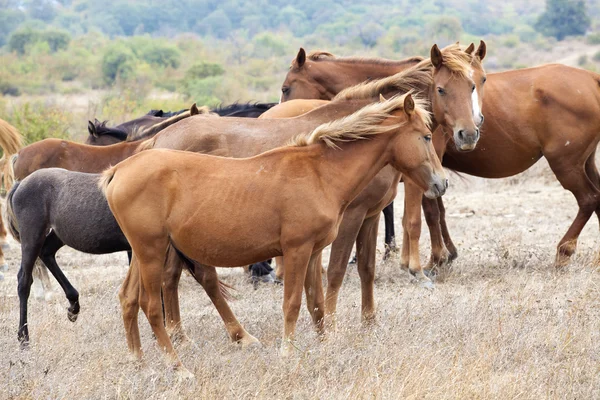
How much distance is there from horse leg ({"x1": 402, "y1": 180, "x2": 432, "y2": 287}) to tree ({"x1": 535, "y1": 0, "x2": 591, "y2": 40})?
6154 centimetres

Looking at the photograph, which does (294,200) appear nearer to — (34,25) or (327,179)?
(327,179)

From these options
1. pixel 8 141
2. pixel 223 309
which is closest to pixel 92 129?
pixel 8 141

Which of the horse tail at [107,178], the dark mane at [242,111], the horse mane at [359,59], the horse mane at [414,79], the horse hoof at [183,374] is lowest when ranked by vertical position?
the horse hoof at [183,374]

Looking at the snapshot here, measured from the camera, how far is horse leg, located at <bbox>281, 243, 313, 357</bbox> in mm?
5383

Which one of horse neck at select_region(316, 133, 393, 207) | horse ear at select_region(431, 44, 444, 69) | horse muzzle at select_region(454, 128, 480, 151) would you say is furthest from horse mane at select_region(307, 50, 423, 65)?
horse neck at select_region(316, 133, 393, 207)

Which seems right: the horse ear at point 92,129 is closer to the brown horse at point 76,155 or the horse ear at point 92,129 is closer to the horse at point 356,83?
the brown horse at point 76,155

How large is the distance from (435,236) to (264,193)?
3.93 m

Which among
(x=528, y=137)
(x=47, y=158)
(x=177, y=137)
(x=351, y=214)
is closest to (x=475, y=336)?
(x=351, y=214)

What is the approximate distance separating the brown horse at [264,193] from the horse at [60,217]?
743mm

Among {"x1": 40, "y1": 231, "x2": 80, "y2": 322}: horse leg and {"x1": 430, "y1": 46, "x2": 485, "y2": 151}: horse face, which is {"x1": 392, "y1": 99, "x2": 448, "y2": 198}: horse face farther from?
{"x1": 40, "y1": 231, "x2": 80, "y2": 322}: horse leg

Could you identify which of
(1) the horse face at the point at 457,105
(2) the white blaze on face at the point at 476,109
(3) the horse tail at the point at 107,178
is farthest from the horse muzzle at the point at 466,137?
(3) the horse tail at the point at 107,178

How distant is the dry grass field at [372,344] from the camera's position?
4.99 meters

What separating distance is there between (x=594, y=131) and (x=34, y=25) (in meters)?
97.2

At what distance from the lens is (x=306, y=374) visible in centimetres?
526
